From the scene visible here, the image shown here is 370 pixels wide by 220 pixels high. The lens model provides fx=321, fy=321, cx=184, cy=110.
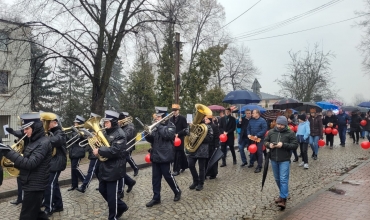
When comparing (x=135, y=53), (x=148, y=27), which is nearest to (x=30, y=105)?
(x=135, y=53)

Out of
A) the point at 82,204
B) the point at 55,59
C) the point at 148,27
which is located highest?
the point at 148,27

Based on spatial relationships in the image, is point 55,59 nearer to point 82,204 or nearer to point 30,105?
point 30,105

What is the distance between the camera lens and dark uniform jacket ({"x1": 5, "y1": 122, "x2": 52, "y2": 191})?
13.4 feet

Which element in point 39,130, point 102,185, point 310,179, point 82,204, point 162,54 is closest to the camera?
point 39,130

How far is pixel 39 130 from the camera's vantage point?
4.33 metres

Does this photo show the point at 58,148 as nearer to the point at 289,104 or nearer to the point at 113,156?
the point at 113,156

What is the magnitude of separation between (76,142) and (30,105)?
32.3ft

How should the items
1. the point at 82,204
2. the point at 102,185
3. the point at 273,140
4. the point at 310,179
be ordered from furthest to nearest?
the point at 310,179, the point at 82,204, the point at 273,140, the point at 102,185

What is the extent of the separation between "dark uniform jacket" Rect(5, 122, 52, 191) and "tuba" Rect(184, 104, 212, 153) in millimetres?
3552

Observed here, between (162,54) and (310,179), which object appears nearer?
(310,179)

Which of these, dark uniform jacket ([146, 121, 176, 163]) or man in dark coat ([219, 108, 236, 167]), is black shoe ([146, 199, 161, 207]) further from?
man in dark coat ([219, 108, 236, 167])

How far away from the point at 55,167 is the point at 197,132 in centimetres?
307

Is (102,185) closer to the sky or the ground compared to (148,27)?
closer to the ground

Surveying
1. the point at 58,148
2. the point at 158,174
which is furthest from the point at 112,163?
the point at 58,148
